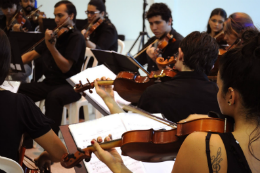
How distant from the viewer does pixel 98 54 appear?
271 cm

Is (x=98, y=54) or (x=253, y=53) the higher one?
(x=253, y=53)

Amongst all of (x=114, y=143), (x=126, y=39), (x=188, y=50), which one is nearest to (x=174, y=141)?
(x=114, y=143)

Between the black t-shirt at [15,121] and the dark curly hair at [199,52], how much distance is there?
→ 2.68 feet

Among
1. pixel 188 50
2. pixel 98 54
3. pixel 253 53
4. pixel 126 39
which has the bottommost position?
pixel 126 39

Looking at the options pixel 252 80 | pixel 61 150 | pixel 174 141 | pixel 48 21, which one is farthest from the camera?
pixel 48 21

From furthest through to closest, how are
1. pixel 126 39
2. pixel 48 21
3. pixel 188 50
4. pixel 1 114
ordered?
pixel 126 39, pixel 48 21, pixel 188 50, pixel 1 114

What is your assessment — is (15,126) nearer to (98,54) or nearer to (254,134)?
(254,134)

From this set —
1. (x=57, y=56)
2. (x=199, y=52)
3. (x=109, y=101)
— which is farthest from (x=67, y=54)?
(x=199, y=52)

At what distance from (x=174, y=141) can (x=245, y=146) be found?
264 mm

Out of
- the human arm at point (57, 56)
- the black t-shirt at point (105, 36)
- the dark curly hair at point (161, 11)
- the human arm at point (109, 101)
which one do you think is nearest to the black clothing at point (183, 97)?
the human arm at point (109, 101)

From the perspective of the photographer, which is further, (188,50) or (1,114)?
(188,50)

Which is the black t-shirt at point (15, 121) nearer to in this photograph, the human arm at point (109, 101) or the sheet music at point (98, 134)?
the sheet music at point (98, 134)

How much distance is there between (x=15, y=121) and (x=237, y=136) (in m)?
0.78

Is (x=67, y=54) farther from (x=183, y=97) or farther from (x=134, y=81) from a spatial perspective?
(x=183, y=97)
